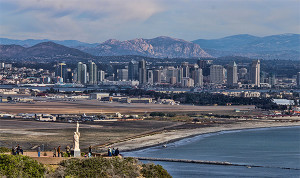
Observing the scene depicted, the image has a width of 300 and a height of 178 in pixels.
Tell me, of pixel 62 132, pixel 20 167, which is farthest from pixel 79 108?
pixel 20 167

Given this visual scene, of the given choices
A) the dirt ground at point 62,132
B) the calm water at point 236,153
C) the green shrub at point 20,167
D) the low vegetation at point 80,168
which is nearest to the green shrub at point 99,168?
the low vegetation at point 80,168

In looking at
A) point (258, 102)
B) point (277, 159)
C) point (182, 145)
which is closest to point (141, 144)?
point (182, 145)

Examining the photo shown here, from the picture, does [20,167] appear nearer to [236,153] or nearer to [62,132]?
[236,153]

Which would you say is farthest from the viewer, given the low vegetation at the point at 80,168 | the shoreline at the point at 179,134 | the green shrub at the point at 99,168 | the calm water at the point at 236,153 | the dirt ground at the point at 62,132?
the shoreline at the point at 179,134

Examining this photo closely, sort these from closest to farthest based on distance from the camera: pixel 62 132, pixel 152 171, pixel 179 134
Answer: pixel 152 171 → pixel 62 132 → pixel 179 134

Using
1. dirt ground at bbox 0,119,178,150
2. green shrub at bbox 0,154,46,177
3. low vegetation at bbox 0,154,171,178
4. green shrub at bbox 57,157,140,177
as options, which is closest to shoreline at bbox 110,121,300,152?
dirt ground at bbox 0,119,178,150

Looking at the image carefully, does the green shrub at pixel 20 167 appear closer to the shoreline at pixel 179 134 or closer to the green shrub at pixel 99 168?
the green shrub at pixel 99 168
